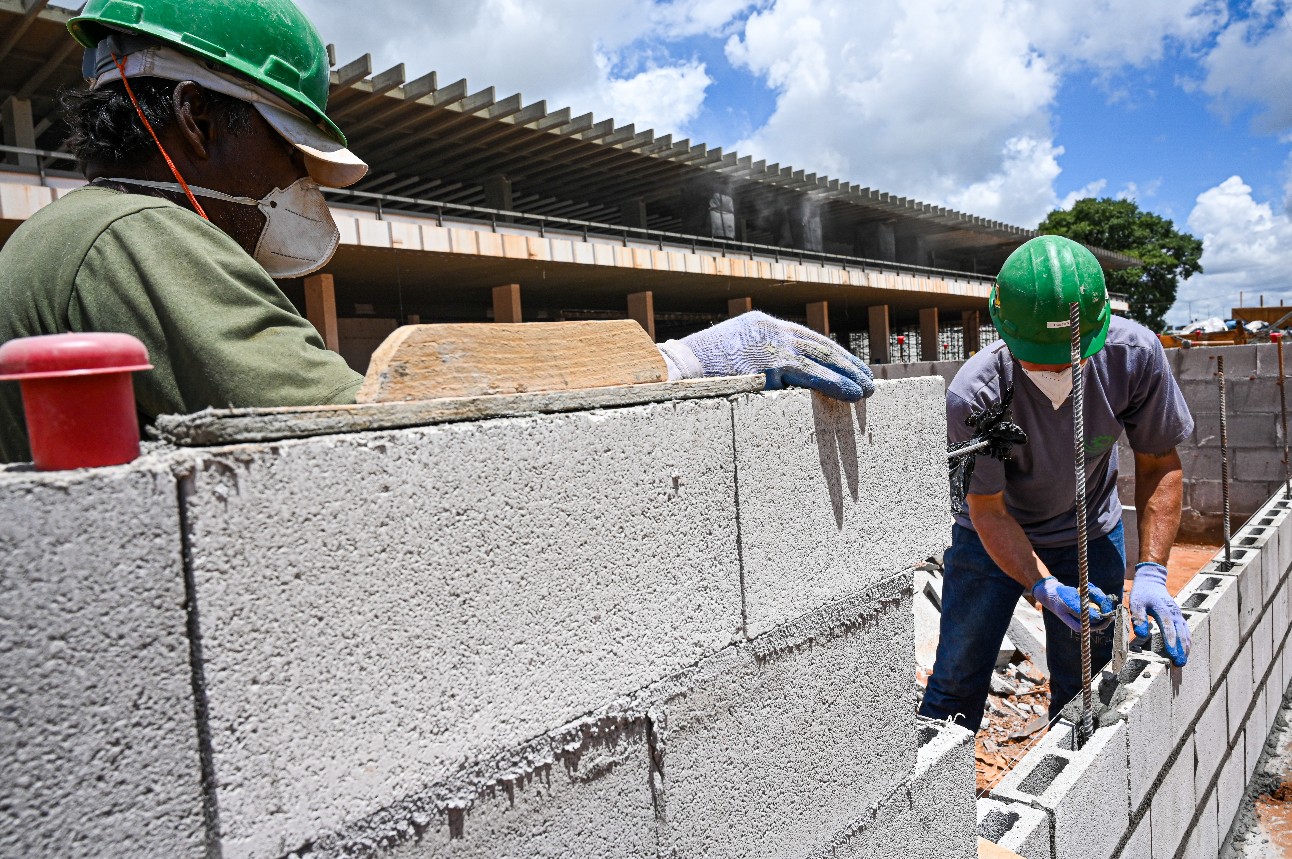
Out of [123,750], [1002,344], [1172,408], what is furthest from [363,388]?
[1172,408]

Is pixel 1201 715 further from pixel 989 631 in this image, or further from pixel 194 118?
pixel 194 118

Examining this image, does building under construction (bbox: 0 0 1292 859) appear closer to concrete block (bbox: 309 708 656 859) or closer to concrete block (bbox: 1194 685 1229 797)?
concrete block (bbox: 309 708 656 859)

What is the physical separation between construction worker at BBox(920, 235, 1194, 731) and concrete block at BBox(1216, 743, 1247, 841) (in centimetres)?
113

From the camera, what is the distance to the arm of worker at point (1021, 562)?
325 centimetres

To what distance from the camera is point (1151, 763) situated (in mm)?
3014

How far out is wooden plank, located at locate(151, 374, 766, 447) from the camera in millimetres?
881

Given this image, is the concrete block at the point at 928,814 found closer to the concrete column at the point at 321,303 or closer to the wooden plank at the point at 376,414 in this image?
the wooden plank at the point at 376,414

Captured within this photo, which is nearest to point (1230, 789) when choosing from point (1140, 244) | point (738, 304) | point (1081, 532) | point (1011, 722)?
point (1011, 722)

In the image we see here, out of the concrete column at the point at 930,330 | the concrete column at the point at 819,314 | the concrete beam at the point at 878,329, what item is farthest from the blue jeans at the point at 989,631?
the concrete column at the point at 930,330

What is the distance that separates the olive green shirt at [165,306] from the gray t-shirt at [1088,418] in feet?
9.52

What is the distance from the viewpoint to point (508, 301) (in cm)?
1619

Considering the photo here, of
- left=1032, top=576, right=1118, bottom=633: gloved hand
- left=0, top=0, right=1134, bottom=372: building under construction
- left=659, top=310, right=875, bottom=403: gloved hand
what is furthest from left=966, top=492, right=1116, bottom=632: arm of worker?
left=0, top=0, right=1134, bottom=372: building under construction

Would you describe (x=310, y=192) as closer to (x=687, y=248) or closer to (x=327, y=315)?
(x=327, y=315)

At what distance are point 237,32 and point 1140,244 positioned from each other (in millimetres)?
51666
